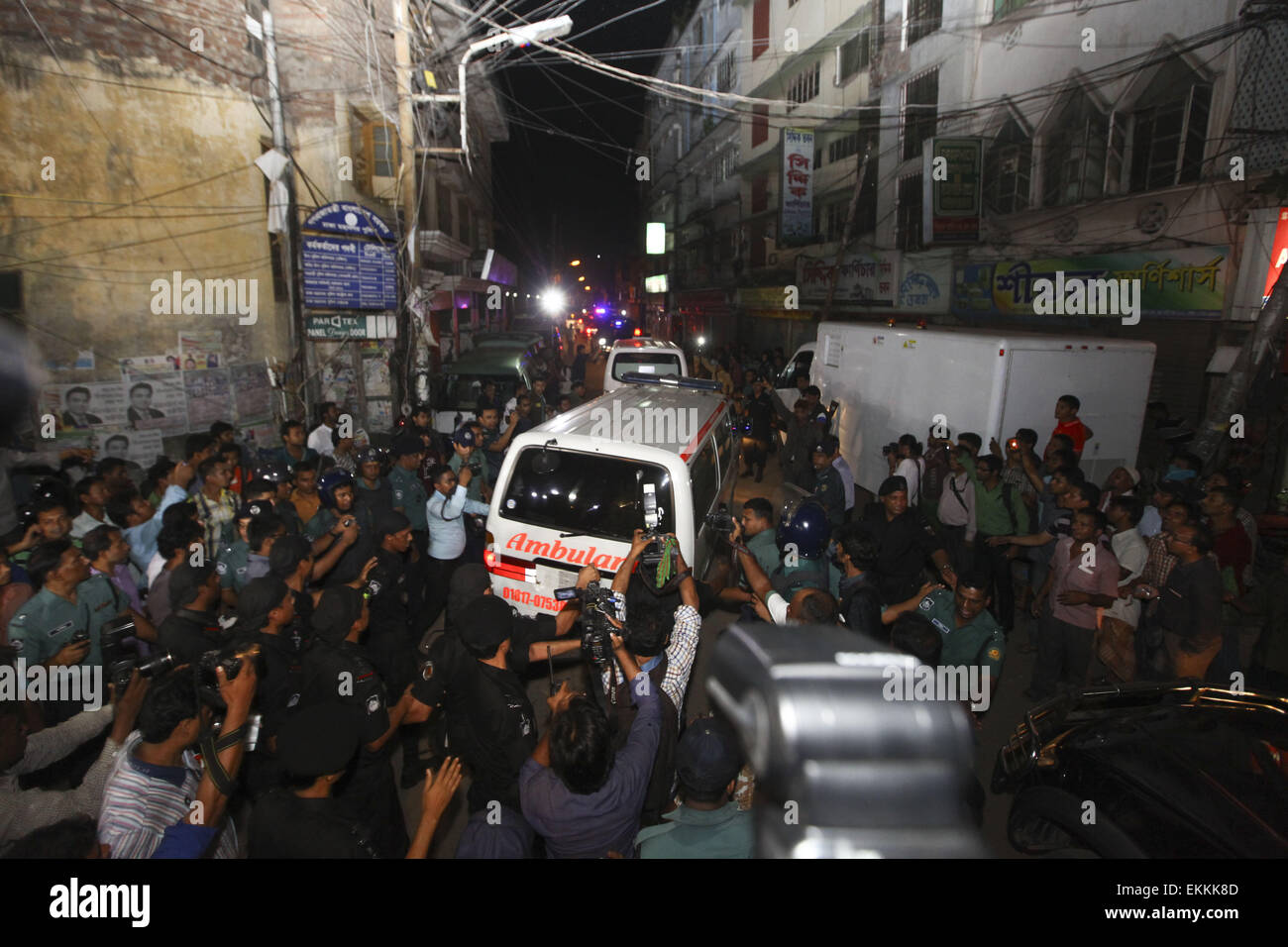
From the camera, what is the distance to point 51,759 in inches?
114

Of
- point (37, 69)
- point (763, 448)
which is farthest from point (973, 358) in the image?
point (37, 69)

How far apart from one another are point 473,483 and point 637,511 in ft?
7.87

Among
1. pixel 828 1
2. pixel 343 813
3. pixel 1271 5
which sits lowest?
pixel 343 813

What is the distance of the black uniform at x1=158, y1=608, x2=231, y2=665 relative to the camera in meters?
3.18

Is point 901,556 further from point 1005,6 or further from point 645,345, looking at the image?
point 1005,6

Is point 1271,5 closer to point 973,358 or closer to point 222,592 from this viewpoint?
point 973,358

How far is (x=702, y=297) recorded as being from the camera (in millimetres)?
37000

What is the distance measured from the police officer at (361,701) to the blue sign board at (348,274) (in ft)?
28.1

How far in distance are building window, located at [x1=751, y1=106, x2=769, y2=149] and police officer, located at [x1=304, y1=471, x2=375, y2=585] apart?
1091 inches

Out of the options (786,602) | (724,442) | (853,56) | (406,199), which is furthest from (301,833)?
(853,56)

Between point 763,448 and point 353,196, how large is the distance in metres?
9.57

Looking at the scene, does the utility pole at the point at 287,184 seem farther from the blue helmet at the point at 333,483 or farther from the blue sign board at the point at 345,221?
the blue helmet at the point at 333,483

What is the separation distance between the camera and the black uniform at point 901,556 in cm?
496

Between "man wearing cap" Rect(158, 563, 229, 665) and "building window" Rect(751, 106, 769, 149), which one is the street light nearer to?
"building window" Rect(751, 106, 769, 149)
